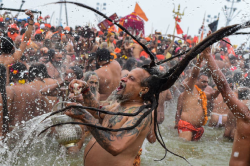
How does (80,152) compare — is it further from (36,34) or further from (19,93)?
(36,34)

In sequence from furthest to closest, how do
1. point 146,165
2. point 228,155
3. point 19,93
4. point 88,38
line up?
point 88,38 < point 228,155 < point 146,165 < point 19,93

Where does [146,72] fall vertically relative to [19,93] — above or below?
above

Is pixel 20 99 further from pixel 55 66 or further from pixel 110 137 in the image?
pixel 110 137

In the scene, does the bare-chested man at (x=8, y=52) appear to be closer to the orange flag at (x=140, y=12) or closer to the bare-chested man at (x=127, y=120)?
the bare-chested man at (x=127, y=120)

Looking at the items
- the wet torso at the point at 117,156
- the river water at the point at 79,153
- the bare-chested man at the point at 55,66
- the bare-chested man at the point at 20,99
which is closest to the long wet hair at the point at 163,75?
the wet torso at the point at 117,156

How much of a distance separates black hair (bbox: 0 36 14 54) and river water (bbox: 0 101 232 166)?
4.65ft

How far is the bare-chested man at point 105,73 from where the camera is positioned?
535 centimetres

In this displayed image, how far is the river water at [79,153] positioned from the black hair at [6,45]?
1.42 meters

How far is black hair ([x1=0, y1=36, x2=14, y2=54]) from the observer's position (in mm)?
4625

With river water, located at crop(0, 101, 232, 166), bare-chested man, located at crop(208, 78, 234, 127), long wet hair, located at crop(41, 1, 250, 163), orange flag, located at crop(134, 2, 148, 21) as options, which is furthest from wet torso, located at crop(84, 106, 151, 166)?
orange flag, located at crop(134, 2, 148, 21)

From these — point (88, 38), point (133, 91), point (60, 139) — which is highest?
point (88, 38)

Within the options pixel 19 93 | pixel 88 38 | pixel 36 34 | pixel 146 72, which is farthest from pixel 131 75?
pixel 36 34

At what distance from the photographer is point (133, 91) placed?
8.03 ft

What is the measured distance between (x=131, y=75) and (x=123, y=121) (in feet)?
1.36
